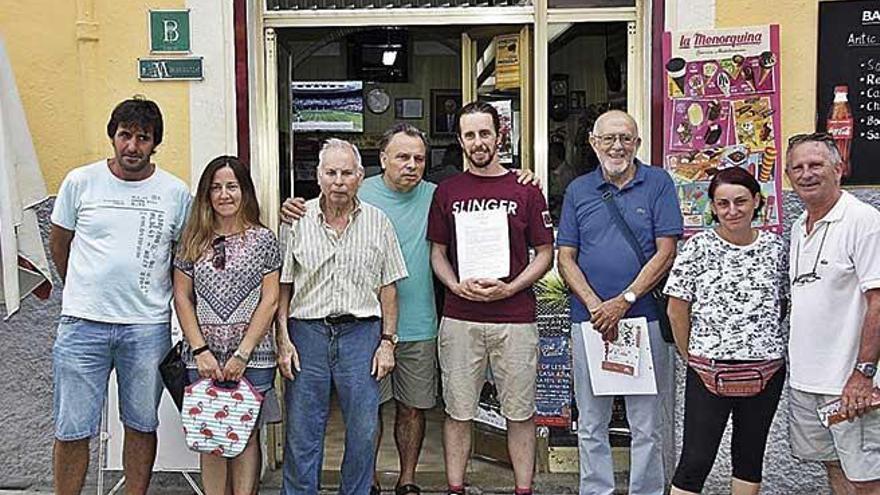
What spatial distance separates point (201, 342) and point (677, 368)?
2.37m

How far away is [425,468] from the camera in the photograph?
568 centimetres

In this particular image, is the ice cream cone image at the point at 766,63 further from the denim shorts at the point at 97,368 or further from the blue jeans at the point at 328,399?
the denim shorts at the point at 97,368

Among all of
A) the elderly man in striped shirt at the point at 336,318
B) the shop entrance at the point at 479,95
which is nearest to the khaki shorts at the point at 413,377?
the elderly man in striped shirt at the point at 336,318

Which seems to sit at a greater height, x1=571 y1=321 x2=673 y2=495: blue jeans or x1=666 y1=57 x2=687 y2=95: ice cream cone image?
x1=666 y1=57 x2=687 y2=95: ice cream cone image

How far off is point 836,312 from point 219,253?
250cm

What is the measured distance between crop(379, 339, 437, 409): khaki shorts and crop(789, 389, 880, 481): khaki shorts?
163 centimetres

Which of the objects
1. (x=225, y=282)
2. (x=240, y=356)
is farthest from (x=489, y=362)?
(x=225, y=282)

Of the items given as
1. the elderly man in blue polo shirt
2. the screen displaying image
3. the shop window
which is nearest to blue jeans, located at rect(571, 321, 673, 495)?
the elderly man in blue polo shirt

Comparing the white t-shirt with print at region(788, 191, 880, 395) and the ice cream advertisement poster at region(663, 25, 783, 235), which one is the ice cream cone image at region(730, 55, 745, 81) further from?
the white t-shirt with print at region(788, 191, 880, 395)

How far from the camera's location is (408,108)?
6469 mm

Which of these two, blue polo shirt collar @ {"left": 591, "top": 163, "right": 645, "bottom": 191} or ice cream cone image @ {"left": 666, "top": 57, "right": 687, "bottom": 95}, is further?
ice cream cone image @ {"left": 666, "top": 57, "right": 687, "bottom": 95}

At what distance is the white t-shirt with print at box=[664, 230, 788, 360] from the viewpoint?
401 centimetres

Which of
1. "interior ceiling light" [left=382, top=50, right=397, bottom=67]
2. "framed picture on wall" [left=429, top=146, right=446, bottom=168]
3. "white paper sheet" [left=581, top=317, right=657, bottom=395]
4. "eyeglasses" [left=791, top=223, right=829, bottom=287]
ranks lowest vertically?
"white paper sheet" [left=581, top=317, right=657, bottom=395]

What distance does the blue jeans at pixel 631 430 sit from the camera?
450 cm
